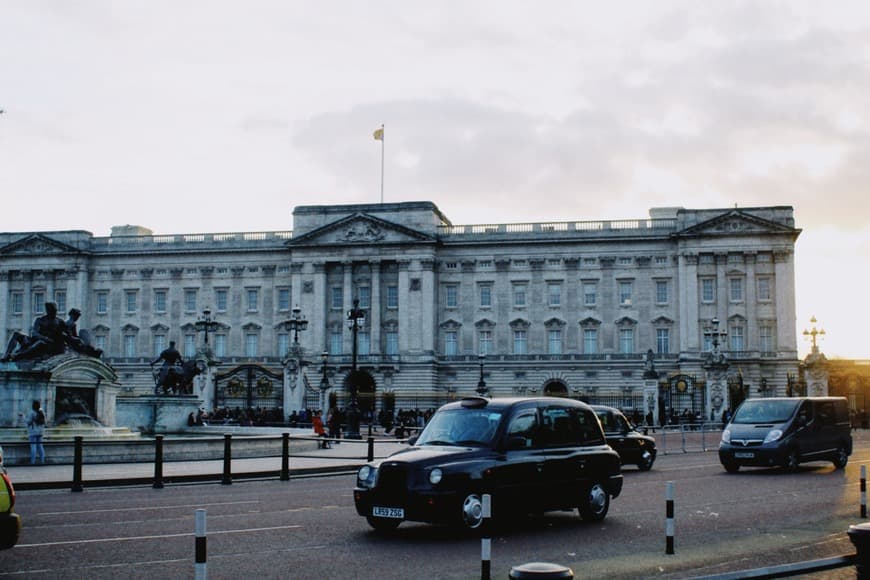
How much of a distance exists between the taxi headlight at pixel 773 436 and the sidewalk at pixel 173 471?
36.8 ft

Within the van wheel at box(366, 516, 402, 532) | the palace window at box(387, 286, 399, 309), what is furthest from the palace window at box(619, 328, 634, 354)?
the van wheel at box(366, 516, 402, 532)

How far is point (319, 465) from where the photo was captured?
29.7 metres

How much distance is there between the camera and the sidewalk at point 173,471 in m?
23.5

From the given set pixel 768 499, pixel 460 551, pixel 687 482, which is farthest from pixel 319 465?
pixel 460 551

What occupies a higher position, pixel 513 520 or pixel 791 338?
pixel 791 338

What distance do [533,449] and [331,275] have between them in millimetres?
72218

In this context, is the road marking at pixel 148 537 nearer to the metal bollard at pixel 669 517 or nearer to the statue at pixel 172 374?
the metal bollard at pixel 669 517

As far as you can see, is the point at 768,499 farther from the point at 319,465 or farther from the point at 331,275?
the point at 331,275

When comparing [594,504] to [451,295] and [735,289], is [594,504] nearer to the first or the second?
[735,289]

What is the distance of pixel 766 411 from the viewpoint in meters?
27.8

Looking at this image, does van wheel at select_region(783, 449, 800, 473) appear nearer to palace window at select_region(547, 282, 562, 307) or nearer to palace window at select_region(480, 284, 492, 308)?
palace window at select_region(547, 282, 562, 307)

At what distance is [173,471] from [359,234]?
5998cm

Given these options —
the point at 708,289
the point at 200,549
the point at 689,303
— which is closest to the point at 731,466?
the point at 200,549

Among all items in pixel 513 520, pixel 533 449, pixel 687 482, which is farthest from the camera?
pixel 687 482
